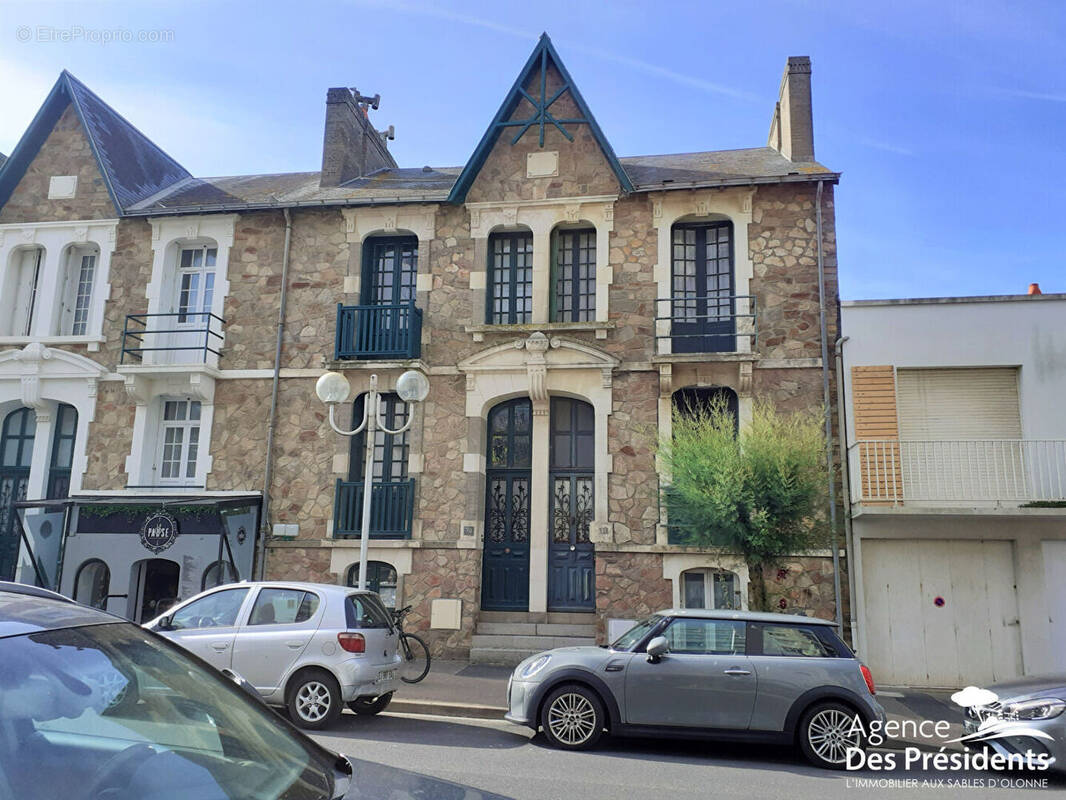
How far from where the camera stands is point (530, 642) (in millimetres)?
14055

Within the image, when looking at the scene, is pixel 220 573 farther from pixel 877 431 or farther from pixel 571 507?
pixel 877 431

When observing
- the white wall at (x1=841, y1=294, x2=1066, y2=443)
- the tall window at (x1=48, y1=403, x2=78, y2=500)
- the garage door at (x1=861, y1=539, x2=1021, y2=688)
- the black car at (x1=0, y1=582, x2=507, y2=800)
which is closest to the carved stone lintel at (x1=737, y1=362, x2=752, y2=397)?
the white wall at (x1=841, y1=294, x2=1066, y2=443)

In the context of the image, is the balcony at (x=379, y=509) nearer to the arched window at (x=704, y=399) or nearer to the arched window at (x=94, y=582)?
the arched window at (x=94, y=582)

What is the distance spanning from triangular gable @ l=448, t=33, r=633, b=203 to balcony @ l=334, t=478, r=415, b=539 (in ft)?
18.8

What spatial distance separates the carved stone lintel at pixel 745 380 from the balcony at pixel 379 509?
6177 mm

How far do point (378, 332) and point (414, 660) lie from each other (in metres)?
6.41

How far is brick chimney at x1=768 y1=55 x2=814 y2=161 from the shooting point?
639 inches

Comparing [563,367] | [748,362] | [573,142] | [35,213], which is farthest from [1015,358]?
[35,213]

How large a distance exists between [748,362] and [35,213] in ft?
49.1

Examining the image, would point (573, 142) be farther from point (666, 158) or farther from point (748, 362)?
point (748, 362)

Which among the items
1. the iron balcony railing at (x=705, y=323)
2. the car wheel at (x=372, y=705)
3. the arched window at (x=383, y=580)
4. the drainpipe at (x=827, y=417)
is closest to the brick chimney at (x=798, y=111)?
the drainpipe at (x=827, y=417)

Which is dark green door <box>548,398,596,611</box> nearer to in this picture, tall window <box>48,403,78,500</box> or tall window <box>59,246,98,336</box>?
tall window <box>48,403,78,500</box>

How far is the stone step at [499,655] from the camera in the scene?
45.5 ft

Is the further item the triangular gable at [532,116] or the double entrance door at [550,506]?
the triangular gable at [532,116]
